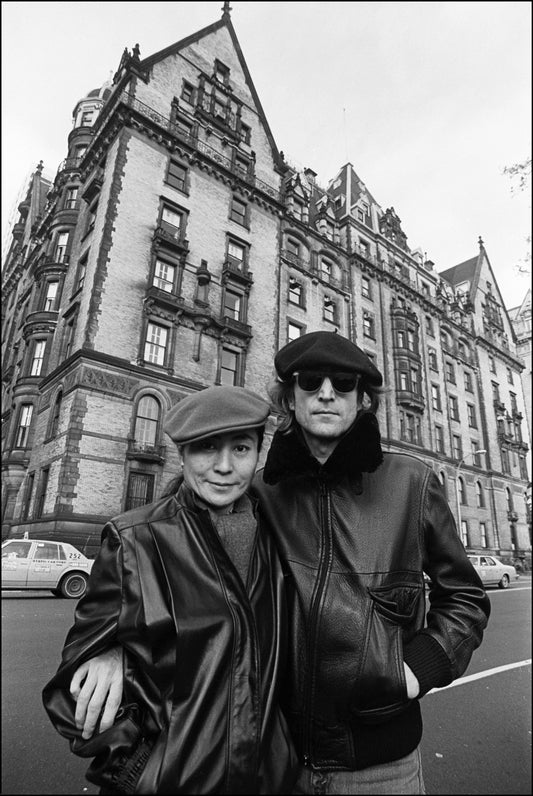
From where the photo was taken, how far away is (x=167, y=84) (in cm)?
2259

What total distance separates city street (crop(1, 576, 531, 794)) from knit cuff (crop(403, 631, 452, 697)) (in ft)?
8.62

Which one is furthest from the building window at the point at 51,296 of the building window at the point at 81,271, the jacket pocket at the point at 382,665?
the jacket pocket at the point at 382,665

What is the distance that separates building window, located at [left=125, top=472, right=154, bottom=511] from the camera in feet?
55.9

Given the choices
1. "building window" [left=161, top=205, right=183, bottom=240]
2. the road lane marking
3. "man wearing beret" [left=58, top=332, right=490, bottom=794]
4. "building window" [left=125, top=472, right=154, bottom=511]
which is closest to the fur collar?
"man wearing beret" [left=58, top=332, right=490, bottom=794]

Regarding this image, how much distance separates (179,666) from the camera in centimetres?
123

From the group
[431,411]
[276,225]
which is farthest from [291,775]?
[431,411]

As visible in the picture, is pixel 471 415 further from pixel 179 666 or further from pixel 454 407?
pixel 179 666

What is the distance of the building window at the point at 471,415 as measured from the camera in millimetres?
37341

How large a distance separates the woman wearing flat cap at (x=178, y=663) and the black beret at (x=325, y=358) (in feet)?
2.49

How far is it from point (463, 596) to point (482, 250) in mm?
52908

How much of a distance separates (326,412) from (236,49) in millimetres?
32546

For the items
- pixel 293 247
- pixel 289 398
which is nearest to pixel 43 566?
pixel 289 398

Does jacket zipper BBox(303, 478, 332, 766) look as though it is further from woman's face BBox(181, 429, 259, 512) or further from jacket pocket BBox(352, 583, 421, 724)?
woman's face BBox(181, 429, 259, 512)

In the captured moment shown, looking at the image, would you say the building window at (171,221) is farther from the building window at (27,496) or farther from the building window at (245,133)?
the building window at (27,496)
